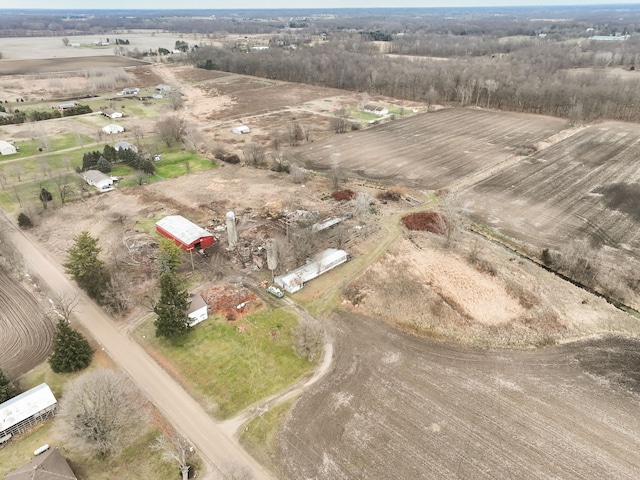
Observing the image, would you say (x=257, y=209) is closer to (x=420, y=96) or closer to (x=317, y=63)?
(x=420, y=96)

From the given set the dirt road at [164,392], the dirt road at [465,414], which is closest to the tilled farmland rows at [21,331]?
the dirt road at [164,392]

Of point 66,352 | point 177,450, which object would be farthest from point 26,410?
point 177,450

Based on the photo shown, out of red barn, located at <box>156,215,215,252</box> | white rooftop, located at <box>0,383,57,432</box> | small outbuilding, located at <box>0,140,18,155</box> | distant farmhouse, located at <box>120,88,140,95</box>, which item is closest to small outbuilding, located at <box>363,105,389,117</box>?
red barn, located at <box>156,215,215,252</box>

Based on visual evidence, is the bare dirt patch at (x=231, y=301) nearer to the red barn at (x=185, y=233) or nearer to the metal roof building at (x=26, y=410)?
the red barn at (x=185, y=233)

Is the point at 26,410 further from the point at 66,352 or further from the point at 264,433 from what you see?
the point at 264,433

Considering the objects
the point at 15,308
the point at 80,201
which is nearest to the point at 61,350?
the point at 15,308

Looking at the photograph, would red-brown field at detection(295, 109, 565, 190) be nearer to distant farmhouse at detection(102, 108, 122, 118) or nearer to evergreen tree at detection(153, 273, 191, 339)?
evergreen tree at detection(153, 273, 191, 339)
